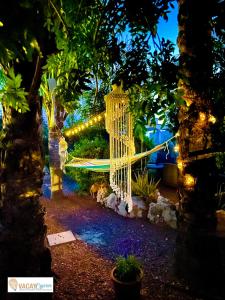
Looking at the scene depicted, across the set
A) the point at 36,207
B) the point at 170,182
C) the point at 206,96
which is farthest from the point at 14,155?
the point at 170,182

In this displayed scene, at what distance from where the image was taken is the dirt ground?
2363mm

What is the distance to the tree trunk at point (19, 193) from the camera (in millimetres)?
1904

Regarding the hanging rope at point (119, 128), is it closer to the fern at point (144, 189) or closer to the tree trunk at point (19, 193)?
the fern at point (144, 189)

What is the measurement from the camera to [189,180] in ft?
7.58

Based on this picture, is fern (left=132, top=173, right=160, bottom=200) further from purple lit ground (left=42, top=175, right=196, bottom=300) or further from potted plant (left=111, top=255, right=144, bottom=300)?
potted plant (left=111, top=255, right=144, bottom=300)

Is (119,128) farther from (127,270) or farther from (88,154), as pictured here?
(88,154)

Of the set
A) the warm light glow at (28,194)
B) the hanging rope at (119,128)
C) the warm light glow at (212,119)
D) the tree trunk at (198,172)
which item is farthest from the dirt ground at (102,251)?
the warm light glow at (212,119)

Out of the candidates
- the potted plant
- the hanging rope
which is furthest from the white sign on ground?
the potted plant

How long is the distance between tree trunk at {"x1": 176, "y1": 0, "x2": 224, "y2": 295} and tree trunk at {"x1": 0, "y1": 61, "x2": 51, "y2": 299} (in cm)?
125

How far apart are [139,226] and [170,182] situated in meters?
2.25

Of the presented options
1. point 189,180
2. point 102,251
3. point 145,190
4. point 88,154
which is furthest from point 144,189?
point 189,180

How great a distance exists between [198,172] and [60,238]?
219cm

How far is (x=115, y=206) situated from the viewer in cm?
476
